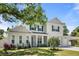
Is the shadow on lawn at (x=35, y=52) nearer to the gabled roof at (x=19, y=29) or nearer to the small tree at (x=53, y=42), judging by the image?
the small tree at (x=53, y=42)

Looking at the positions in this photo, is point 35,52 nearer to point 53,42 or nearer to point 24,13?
point 53,42

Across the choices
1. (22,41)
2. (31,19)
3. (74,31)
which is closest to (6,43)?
(22,41)

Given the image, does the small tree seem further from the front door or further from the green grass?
the front door

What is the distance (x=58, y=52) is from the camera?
5.00m

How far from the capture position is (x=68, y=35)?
16.6ft

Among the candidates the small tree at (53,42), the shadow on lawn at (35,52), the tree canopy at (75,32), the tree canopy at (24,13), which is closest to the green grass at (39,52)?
the shadow on lawn at (35,52)

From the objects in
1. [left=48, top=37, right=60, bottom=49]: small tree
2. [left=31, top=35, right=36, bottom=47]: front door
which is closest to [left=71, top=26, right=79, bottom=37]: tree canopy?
[left=48, top=37, right=60, bottom=49]: small tree

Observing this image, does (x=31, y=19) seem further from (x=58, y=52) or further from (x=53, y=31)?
(x=58, y=52)

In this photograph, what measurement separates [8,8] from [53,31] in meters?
0.95

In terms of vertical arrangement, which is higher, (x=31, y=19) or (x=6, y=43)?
(x=31, y=19)

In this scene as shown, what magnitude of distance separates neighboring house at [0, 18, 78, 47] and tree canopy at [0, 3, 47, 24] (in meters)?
0.12

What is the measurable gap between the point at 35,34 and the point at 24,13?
0.46 metres

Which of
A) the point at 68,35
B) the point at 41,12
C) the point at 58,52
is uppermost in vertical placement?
the point at 41,12

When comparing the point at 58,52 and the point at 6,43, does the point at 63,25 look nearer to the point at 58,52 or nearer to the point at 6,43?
the point at 58,52
